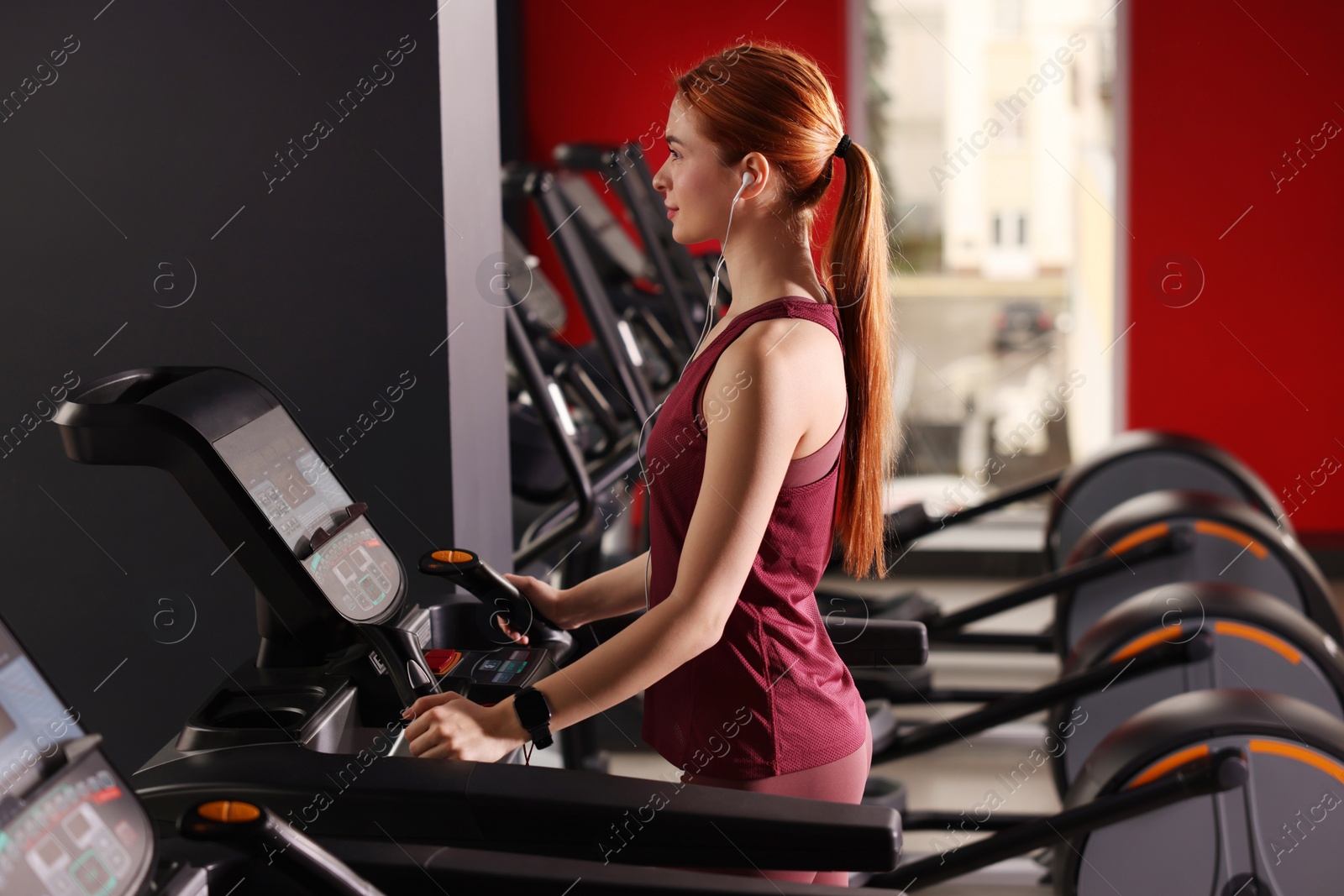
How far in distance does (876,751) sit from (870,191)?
1.52 m

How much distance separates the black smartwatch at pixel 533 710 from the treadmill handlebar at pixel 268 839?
0.29 m

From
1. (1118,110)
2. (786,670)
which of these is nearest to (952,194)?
(1118,110)

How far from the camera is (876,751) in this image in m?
2.57

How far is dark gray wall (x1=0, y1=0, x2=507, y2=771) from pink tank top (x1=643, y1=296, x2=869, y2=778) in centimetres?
53

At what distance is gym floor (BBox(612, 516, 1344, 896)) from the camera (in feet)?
9.14

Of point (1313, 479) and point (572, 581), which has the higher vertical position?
point (572, 581)

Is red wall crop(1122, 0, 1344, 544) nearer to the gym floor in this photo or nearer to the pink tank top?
the gym floor

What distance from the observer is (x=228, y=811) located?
2.88 ft

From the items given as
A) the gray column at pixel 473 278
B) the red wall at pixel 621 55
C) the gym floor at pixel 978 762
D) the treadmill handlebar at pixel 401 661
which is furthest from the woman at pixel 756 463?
the red wall at pixel 621 55

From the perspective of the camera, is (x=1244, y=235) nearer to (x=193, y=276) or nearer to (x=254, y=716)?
(x=193, y=276)

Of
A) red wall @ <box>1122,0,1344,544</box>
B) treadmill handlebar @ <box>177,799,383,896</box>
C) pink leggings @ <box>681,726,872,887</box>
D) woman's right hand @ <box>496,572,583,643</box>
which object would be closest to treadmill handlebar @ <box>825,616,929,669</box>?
pink leggings @ <box>681,726,872,887</box>

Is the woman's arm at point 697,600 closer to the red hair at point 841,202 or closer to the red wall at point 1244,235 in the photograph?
the red hair at point 841,202

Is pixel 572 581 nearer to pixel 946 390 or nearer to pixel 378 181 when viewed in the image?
pixel 378 181

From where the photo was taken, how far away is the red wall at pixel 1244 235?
180 inches
